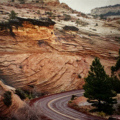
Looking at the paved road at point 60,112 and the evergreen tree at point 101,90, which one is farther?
the evergreen tree at point 101,90

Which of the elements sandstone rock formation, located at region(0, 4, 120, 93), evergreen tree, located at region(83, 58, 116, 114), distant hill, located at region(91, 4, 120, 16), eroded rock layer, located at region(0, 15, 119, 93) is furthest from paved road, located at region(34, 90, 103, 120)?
distant hill, located at region(91, 4, 120, 16)

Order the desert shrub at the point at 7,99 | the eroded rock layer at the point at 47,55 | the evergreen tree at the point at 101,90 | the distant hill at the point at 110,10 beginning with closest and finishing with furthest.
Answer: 1. the evergreen tree at the point at 101,90
2. the desert shrub at the point at 7,99
3. the eroded rock layer at the point at 47,55
4. the distant hill at the point at 110,10

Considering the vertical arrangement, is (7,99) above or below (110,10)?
below

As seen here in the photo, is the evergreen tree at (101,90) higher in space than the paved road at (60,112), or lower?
higher

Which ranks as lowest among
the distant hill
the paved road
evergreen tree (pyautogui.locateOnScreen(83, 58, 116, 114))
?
the paved road

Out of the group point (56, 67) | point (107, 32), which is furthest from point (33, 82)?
point (107, 32)

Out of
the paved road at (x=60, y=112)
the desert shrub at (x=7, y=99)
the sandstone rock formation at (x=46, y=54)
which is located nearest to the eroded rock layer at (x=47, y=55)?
the sandstone rock formation at (x=46, y=54)

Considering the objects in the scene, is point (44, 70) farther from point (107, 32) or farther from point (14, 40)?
point (107, 32)

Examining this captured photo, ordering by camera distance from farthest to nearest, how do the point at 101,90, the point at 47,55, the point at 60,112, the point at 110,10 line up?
1. the point at 110,10
2. the point at 47,55
3. the point at 60,112
4. the point at 101,90

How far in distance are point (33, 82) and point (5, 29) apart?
13.6 metres

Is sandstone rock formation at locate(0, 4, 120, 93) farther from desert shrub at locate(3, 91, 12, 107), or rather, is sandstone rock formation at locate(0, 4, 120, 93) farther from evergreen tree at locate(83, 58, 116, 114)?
evergreen tree at locate(83, 58, 116, 114)

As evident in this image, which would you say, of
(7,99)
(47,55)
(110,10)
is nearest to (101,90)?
(7,99)

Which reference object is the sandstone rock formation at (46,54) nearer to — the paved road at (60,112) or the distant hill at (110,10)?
the paved road at (60,112)

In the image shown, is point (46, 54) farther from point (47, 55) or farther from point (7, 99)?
point (7, 99)
